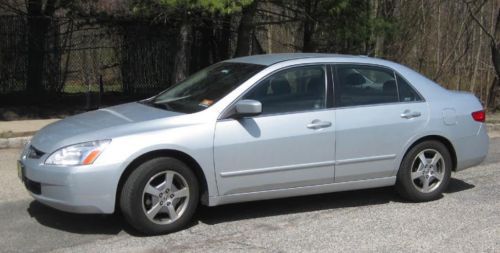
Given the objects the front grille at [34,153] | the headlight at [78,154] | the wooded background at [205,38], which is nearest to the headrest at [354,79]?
the headlight at [78,154]

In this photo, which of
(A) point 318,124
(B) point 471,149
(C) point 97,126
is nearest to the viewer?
(C) point 97,126

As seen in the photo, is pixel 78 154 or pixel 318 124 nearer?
pixel 78 154

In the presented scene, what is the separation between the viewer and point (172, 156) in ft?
17.9

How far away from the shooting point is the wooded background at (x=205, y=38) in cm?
1254

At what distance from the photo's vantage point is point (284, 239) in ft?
17.6

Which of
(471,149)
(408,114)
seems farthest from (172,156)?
(471,149)

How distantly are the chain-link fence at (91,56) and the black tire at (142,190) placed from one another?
8.80m

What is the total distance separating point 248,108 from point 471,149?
271 centimetres

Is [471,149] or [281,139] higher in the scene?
[281,139]

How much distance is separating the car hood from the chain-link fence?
8.02 meters

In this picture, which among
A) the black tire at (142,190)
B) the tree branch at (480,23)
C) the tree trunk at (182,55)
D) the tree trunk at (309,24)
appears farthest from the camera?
the tree branch at (480,23)

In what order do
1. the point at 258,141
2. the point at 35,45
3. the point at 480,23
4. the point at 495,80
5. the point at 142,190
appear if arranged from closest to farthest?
the point at 142,190
the point at 258,141
the point at 35,45
the point at 480,23
the point at 495,80

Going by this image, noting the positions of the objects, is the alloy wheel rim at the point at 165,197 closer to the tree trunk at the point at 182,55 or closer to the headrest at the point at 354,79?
the headrest at the point at 354,79

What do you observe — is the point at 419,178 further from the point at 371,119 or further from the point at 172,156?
the point at 172,156
